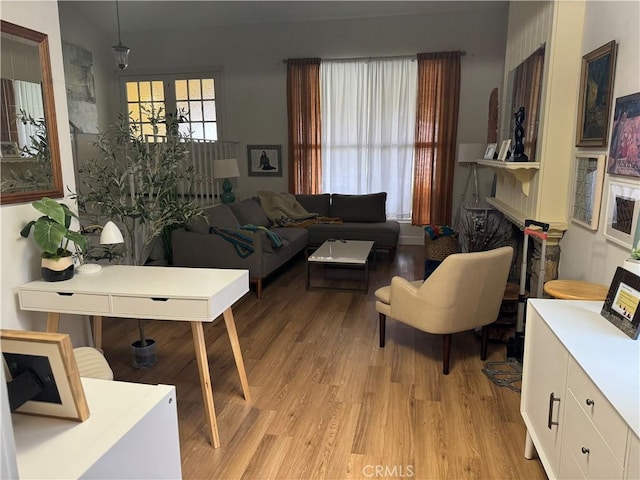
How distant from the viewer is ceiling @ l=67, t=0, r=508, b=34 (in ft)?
20.1

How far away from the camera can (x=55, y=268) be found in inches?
90.2

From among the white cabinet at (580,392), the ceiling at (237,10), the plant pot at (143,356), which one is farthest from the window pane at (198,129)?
the white cabinet at (580,392)

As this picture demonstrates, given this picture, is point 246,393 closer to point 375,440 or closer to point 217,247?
point 375,440

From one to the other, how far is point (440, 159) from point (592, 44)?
12.3 feet

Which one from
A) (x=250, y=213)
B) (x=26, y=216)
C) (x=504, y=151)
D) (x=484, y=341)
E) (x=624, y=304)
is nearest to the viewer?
(x=624, y=304)

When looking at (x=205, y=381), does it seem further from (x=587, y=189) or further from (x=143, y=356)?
(x=587, y=189)

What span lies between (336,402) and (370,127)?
16.2 ft

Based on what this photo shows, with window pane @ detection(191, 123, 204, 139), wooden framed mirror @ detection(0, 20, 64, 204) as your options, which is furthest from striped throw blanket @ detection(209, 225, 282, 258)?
window pane @ detection(191, 123, 204, 139)

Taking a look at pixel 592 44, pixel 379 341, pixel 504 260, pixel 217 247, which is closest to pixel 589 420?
pixel 504 260

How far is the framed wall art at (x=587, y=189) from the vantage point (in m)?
2.60

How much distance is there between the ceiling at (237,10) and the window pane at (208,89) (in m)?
0.81

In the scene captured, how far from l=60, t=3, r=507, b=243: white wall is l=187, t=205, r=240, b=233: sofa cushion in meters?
2.21

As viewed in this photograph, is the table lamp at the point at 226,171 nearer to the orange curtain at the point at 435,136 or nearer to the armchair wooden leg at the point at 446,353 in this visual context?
the orange curtain at the point at 435,136

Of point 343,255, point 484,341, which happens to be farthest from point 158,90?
point 484,341
